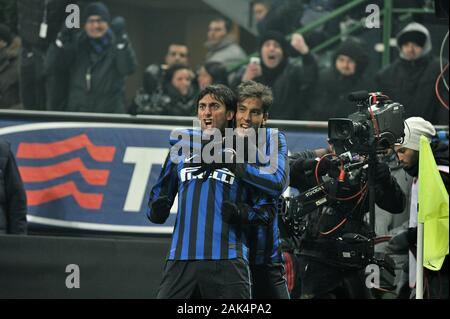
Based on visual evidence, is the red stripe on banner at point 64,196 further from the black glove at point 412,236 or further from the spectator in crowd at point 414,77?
the black glove at point 412,236

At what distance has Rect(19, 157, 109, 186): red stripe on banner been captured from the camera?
29.2ft

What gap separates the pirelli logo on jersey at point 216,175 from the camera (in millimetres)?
6039

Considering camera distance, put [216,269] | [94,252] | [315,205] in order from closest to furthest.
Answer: [216,269], [315,205], [94,252]

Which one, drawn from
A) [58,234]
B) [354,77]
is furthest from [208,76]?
[58,234]

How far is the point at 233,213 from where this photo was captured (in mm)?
5961

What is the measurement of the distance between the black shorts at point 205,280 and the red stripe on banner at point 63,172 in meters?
3.08

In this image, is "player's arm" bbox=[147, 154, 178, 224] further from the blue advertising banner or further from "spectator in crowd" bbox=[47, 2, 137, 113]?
"spectator in crowd" bbox=[47, 2, 137, 113]

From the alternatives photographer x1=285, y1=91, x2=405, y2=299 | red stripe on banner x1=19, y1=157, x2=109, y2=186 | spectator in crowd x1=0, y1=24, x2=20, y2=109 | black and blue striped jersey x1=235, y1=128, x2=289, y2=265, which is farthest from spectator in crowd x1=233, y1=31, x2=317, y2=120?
black and blue striped jersey x1=235, y1=128, x2=289, y2=265

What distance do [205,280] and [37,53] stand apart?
370 centimetres

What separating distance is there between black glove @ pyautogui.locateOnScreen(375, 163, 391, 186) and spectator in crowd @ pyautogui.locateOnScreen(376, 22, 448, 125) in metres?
1.83

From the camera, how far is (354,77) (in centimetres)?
866

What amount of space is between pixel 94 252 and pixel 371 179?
2.77 m

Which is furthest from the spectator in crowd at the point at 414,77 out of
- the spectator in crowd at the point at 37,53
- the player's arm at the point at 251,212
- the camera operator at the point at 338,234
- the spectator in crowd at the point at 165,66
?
the player's arm at the point at 251,212
